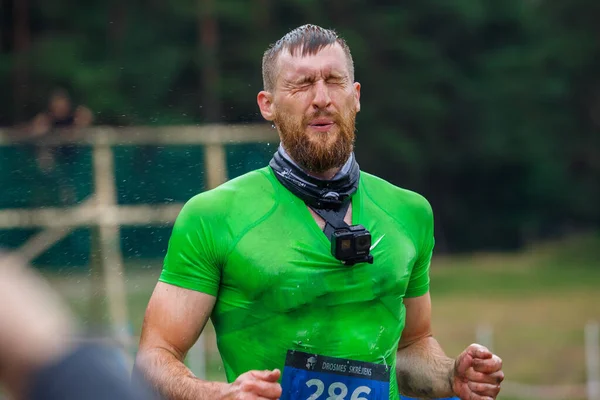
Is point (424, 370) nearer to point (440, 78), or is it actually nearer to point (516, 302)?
point (516, 302)

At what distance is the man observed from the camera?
356cm

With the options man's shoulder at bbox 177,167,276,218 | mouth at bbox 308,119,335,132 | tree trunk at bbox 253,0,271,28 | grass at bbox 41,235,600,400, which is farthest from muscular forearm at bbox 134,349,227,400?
tree trunk at bbox 253,0,271,28

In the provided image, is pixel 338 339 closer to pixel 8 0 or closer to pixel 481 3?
pixel 8 0

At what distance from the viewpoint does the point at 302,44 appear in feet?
12.5

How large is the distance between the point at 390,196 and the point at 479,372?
2.16 ft

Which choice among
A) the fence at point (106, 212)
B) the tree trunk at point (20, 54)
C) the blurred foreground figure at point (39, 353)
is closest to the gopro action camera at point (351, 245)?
the blurred foreground figure at point (39, 353)

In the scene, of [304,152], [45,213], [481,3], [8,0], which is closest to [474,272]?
[481,3]

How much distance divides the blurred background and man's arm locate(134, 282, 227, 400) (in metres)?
1.51

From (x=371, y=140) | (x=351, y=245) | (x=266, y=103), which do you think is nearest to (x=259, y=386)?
(x=351, y=245)

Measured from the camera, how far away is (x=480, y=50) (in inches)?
1272

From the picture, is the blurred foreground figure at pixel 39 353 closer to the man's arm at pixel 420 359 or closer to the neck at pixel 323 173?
the neck at pixel 323 173

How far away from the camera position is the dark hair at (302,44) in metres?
3.81

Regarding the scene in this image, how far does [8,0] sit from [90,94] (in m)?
3.90

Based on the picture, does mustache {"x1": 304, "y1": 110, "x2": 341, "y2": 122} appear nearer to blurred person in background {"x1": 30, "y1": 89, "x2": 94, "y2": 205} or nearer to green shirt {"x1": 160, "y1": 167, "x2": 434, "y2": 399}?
green shirt {"x1": 160, "y1": 167, "x2": 434, "y2": 399}
